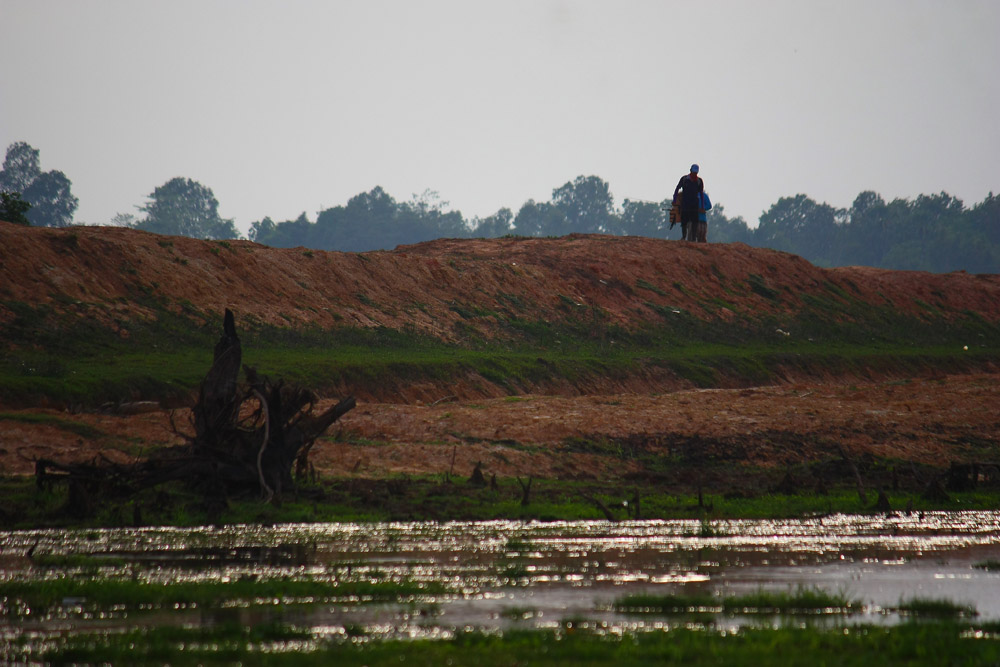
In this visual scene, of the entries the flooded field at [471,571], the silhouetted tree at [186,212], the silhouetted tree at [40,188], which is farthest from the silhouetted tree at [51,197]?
the flooded field at [471,571]

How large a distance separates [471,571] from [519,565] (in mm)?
661

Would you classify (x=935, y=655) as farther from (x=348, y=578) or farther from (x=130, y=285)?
(x=130, y=285)

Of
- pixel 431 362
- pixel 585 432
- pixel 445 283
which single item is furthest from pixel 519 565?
pixel 445 283

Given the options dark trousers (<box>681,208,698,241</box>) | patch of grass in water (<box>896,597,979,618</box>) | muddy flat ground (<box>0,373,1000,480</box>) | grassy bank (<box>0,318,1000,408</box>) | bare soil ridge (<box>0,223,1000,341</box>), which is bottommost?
patch of grass in water (<box>896,597,979,618</box>)

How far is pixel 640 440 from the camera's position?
75.9ft

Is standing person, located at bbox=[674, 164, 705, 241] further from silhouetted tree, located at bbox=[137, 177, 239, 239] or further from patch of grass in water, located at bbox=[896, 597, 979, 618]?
silhouetted tree, located at bbox=[137, 177, 239, 239]

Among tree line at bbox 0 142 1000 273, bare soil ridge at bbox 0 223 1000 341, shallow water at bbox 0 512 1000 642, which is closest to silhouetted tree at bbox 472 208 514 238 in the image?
tree line at bbox 0 142 1000 273

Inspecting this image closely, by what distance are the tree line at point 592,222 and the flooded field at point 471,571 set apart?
111687 mm

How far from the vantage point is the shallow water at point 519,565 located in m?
8.64

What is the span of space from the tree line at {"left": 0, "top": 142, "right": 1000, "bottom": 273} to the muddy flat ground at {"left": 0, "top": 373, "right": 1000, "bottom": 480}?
102 metres

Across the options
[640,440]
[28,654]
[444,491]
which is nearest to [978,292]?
[640,440]

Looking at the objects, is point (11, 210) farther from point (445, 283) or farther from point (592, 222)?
point (592, 222)

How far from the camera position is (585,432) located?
23.0m

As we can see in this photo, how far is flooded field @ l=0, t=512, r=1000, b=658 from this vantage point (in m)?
8.63
